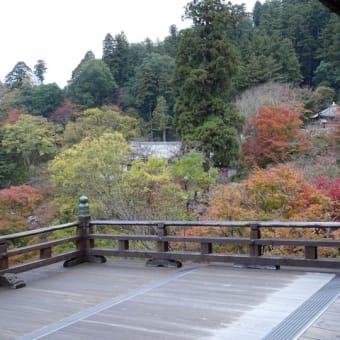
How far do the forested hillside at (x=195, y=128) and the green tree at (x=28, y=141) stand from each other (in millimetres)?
55

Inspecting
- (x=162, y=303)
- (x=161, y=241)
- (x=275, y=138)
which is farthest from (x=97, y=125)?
(x=162, y=303)

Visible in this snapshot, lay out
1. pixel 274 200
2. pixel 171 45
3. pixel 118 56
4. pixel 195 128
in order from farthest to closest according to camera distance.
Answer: pixel 171 45 < pixel 118 56 < pixel 195 128 < pixel 274 200

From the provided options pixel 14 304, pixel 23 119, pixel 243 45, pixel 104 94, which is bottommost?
pixel 14 304

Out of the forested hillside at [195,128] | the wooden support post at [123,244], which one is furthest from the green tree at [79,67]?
the wooden support post at [123,244]

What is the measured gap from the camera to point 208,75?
18047 mm

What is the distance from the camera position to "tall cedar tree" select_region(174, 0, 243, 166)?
1767 cm

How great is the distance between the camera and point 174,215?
11.1 meters

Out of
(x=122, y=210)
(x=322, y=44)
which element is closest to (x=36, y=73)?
(x=322, y=44)

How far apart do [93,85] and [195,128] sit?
12.8 metres

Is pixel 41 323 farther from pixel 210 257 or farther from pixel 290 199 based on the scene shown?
pixel 290 199

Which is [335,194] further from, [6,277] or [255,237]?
[6,277]

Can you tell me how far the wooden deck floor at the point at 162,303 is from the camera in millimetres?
3717

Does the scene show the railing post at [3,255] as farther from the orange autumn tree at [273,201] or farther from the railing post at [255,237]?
the orange autumn tree at [273,201]

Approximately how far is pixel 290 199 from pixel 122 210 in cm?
450
